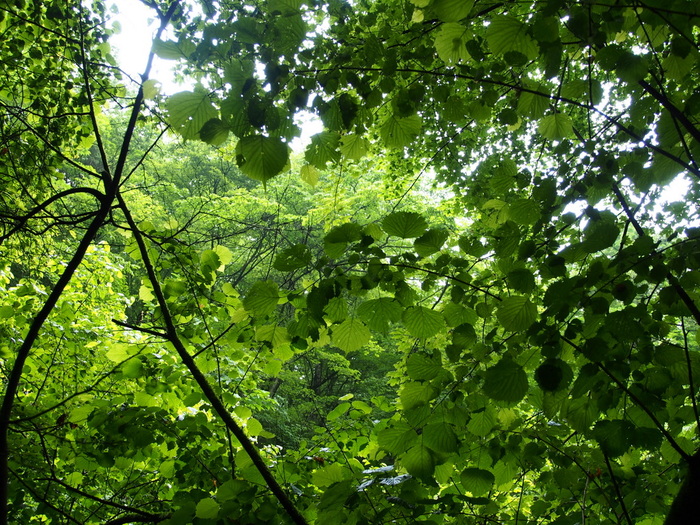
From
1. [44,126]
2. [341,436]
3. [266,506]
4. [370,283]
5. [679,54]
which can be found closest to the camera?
[679,54]

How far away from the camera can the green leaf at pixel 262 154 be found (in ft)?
2.15

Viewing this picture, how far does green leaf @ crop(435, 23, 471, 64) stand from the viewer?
2.88 feet

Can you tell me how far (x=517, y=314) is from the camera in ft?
3.04

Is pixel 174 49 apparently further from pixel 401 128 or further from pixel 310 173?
pixel 401 128

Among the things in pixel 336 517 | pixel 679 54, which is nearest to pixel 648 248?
pixel 679 54

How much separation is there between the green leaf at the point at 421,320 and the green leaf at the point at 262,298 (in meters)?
0.31

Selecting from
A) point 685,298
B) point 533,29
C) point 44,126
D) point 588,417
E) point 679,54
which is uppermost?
point 44,126

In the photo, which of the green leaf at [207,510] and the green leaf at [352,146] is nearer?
the green leaf at [352,146]

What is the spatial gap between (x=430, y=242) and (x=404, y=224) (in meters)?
0.08

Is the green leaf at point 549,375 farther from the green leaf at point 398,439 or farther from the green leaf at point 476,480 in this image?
the green leaf at point 476,480

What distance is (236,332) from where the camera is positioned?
1531 millimetres

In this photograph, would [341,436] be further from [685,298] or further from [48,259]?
[48,259]

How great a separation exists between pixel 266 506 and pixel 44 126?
9.83 ft

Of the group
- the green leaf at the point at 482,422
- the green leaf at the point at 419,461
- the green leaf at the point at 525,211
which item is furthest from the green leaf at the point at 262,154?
the green leaf at the point at 482,422
